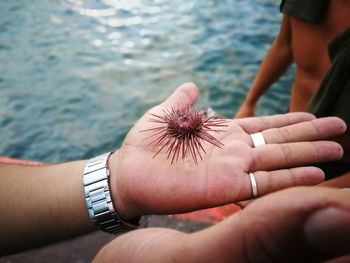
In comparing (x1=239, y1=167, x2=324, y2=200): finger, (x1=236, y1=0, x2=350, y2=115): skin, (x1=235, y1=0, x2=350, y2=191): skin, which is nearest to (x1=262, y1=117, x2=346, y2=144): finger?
(x1=239, y1=167, x2=324, y2=200): finger

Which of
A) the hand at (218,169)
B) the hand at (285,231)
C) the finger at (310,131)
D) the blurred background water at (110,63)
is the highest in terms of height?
the hand at (285,231)

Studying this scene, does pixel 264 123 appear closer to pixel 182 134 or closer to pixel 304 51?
pixel 182 134

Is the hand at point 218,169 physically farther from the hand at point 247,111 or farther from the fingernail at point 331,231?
the hand at point 247,111

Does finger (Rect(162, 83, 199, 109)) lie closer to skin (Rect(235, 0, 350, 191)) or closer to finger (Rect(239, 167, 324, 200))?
finger (Rect(239, 167, 324, 200))

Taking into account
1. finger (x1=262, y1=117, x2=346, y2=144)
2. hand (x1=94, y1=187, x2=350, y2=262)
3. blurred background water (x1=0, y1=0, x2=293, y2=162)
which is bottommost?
blurred background water (x1=0, y1=0, x2=293, y2=162)

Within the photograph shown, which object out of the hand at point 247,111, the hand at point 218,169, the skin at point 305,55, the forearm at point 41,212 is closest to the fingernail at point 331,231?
the hand at point 218,169

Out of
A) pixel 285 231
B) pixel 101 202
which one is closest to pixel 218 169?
pixel 101 202
